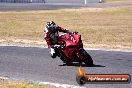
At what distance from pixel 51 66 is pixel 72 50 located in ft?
3.09

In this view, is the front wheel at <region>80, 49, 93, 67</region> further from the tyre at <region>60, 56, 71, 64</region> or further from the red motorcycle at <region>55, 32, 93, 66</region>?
the tyre at <region>60, 56, 71, 64</region>

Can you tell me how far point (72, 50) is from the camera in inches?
643

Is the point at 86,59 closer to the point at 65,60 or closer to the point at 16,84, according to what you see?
the point at 65,60

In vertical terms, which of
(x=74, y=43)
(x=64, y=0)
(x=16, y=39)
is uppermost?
(x=74, y=43)

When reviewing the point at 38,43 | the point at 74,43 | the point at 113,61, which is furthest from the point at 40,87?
the point at 38,43

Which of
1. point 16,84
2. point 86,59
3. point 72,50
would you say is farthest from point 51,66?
point 16,84

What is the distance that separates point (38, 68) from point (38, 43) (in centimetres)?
862

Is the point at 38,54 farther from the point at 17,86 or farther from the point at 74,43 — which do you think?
the point at 17,86

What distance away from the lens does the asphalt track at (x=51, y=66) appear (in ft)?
47.5

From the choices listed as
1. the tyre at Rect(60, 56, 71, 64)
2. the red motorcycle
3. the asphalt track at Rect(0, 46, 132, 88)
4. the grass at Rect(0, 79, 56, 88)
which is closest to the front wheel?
the red motorcycle

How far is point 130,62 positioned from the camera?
55.7 ft

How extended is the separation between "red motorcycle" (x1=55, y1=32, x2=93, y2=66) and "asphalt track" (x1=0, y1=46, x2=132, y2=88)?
271mm

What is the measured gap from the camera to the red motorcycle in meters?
16.3

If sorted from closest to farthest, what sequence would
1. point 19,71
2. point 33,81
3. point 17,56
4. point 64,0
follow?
point 33,81
point 19,71
point 17,56
point 64,0
